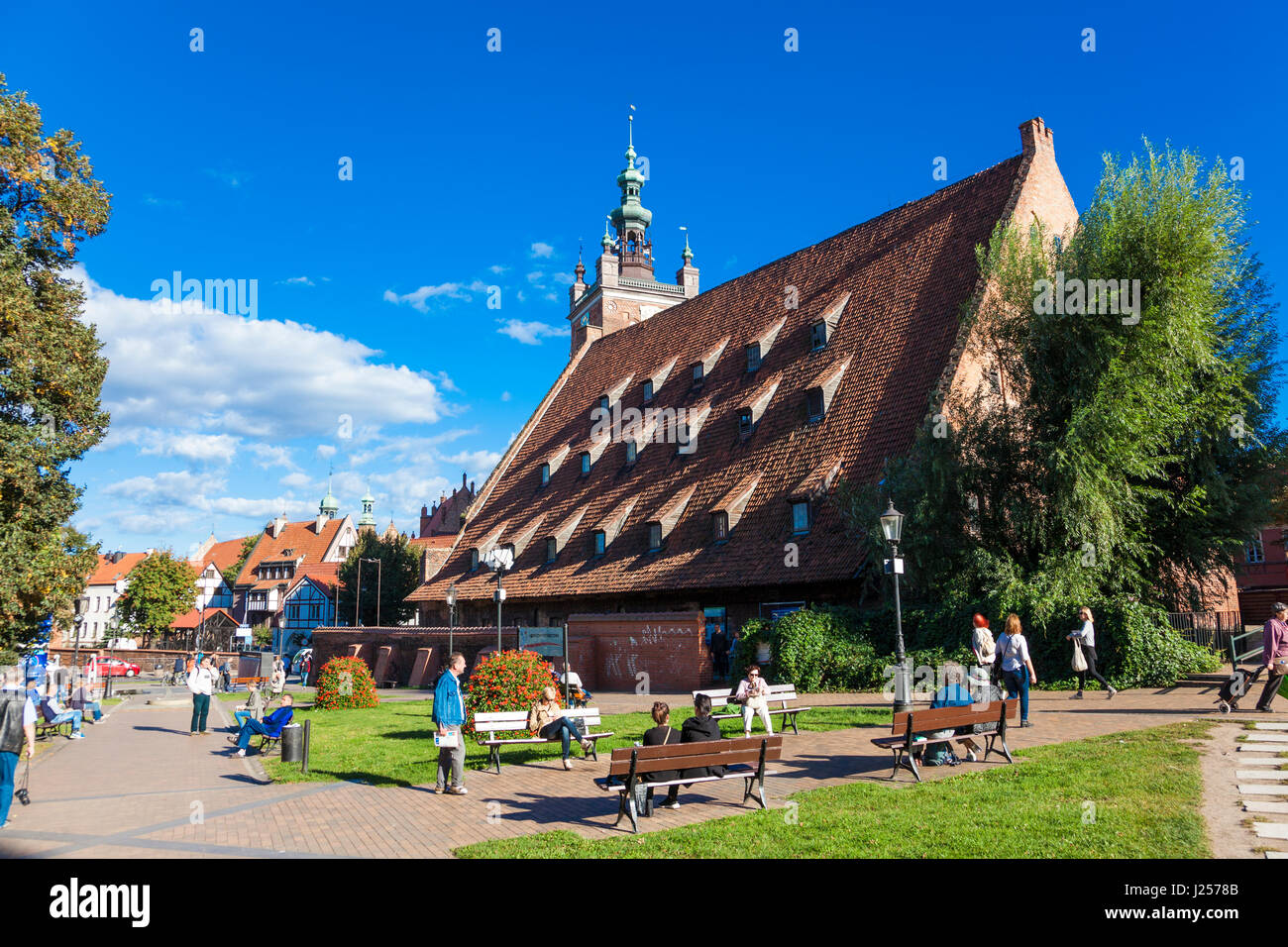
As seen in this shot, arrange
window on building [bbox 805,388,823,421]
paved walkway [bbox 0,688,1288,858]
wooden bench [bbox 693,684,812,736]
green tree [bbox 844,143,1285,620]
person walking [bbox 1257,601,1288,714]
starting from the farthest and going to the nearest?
window on building [bbox 805,388,823,421], green tree [bbox 844,143,1285,620], wooden bench [bbox 693,684,812,736], person walking [bbox 1257,601,1288,714], paved walkway [bbox 0,688,1288,858]

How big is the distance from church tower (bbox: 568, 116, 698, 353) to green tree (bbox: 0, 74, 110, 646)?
29646mm

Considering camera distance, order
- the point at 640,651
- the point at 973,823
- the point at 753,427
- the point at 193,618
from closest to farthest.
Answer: the point at 973,823, the point at 640,651, the point at 753,427, the point at 193,618

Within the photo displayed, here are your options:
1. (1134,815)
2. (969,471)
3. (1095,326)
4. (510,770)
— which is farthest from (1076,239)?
(510,770)

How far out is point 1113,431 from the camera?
1898 cm

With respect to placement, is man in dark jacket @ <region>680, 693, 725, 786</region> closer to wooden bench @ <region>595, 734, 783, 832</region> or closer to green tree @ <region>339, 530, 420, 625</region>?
wooden bench @ <region>595, 734, 783, 832</region>

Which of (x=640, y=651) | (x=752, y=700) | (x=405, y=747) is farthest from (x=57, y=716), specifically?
(x=752, y=700)

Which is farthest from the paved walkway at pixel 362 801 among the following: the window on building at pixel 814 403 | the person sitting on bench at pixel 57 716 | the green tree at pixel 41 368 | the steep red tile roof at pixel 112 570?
the steep red tile roof at pixel 112 570

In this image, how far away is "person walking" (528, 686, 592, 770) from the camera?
13344mm

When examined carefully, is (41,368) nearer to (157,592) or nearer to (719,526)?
(719,526)

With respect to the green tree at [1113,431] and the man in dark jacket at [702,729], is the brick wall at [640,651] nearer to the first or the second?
the green tree at [1113,431]

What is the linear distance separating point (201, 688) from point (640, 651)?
1185 cm

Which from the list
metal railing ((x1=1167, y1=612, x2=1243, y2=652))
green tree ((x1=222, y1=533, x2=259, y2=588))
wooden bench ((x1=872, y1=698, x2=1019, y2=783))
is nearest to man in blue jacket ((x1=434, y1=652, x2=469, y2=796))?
wooden bench ((x1=872, y1=698, x2=1019, y2=783))

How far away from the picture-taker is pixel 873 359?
27.1 metres
